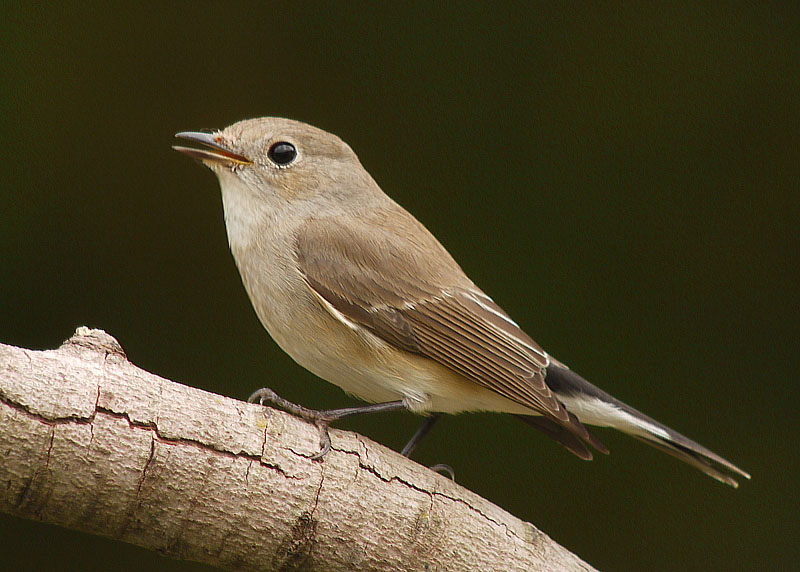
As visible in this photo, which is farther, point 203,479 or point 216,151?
point 216,151

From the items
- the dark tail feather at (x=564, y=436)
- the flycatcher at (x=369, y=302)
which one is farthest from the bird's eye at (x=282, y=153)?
the dark tail feather at (x=564, y=436)

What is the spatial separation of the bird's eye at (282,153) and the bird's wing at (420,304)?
26 cm

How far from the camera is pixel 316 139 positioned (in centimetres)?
322

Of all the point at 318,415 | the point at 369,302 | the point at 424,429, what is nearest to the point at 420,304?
the point at 369,302

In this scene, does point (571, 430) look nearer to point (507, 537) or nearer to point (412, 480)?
point (507, 537)

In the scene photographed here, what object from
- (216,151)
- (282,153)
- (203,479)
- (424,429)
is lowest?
(203,479)

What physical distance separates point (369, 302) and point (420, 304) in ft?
0.66

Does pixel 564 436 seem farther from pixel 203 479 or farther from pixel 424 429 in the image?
pixel 203 479

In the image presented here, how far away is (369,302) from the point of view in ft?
9.44

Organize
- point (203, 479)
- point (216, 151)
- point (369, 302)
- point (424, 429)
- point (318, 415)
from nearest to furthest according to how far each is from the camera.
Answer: point (203, 479), point (318, 415), point (369, 302), point (216, 151), point (424, 429)

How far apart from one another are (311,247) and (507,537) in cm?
123

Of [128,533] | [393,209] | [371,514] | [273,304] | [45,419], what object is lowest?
[128,533]

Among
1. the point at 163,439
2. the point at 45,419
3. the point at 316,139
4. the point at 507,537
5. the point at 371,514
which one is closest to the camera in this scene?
the point at 45,419

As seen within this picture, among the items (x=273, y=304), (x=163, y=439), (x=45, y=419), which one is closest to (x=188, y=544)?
(x=163, y=439)
